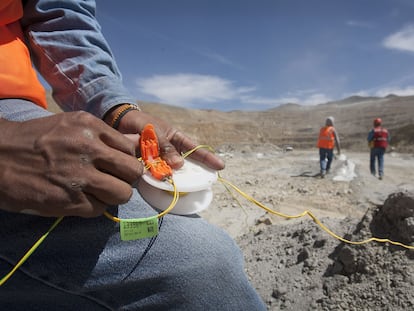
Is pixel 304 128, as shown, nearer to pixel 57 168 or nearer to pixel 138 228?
pixel 138 228

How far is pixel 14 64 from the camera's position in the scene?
1.02m

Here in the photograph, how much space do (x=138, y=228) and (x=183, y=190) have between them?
0.18m

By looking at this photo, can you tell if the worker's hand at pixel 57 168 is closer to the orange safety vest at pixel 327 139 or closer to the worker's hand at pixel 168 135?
the worker's hand at pixel 168 135

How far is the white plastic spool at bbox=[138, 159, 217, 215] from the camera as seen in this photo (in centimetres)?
93

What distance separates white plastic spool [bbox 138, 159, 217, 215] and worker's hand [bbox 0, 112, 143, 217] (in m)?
0.18

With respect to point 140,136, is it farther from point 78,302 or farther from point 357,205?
point 357,205

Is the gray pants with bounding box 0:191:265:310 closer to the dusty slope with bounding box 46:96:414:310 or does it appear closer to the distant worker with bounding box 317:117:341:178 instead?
the dusty slope with bounding box 46:96:414:310

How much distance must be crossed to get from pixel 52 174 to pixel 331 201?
6.13 metres

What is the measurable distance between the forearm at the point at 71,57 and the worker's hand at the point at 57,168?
534 millimetres

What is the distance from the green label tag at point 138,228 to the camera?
2.67 feet

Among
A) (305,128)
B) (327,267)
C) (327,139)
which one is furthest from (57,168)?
(305,128)

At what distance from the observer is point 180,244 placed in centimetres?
87

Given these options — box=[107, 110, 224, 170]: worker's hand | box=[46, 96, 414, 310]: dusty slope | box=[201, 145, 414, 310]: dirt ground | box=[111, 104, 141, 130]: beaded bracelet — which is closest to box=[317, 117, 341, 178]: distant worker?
box=[46, 96, 414, 310]: dusty slope

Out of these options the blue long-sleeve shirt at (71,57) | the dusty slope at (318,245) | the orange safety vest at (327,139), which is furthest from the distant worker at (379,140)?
the blue long-sleeve shirt at (71,57)
